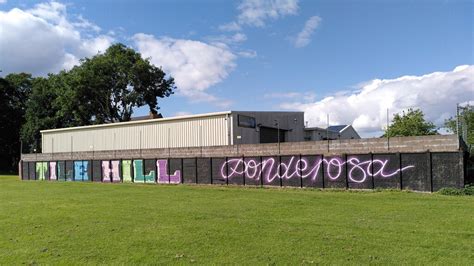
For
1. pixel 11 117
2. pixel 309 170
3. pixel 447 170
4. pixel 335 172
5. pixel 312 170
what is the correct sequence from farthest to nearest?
pixel 11 117 → pixel 309 170 → pixel 312 170 → pixel 335 172 → pixel 447 170

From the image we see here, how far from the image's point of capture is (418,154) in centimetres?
2192


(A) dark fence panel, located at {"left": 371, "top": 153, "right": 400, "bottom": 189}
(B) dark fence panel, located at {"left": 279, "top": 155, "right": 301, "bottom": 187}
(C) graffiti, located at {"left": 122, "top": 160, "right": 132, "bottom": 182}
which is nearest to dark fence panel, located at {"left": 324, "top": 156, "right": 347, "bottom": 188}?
(A) dark fence panel, located at {"left": 371, "top": 153, "right": 400, "bottom": 189}

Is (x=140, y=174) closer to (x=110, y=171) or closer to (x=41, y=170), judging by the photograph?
(x=110, y=171)

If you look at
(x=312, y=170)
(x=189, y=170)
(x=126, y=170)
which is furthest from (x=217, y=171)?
(x=126, y=170)

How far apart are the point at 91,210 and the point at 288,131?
30593 mm

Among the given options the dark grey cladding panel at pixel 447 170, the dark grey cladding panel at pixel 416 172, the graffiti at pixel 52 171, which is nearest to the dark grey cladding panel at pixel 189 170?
the dark grey cladding panel at pixel 416 172

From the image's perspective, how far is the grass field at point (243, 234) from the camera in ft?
26.0

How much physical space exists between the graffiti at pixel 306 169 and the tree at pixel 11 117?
56.0m

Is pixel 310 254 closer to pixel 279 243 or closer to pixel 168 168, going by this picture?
pixel 279 243

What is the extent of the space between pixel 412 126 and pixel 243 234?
4799 centimetres

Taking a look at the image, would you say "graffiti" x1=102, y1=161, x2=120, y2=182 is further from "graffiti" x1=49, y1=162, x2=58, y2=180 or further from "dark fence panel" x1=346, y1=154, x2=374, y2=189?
"dark fence panel" x1=346, y1=154, x2=374, y2=189

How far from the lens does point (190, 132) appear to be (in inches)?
1476

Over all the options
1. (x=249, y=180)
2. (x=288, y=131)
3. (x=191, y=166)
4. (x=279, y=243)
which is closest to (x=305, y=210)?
(x=279, y=243)

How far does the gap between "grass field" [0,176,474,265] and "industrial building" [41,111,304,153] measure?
Answer: 2003 centimetres
